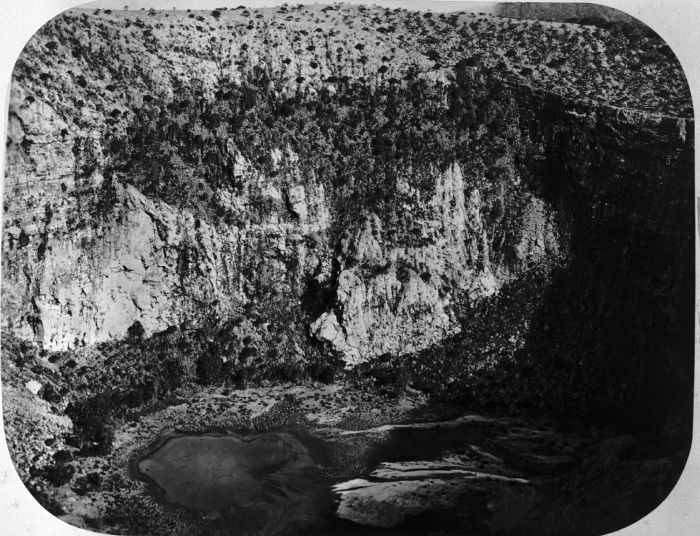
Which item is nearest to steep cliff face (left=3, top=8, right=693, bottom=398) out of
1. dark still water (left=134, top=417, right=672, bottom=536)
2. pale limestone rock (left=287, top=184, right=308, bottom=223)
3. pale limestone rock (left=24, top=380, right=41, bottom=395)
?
pale limestone rock (left=287, top=184, right=308, bottom=223)

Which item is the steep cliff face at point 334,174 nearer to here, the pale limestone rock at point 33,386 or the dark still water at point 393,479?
the pale limestone rock at point 33,386

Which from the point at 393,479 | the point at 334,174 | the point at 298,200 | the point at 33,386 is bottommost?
the point at 393,479

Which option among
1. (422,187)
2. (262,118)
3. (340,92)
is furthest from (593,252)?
(262,118)

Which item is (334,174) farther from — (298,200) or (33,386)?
(33,386)

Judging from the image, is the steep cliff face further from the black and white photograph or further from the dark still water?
the dark still water

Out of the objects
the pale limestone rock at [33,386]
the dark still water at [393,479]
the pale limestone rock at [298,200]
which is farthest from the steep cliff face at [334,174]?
the dark still water at [393,479]

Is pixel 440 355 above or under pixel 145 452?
above

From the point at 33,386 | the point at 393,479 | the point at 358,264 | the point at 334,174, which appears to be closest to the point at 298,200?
the point at 334,174

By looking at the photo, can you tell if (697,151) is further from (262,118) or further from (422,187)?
(262,118)
